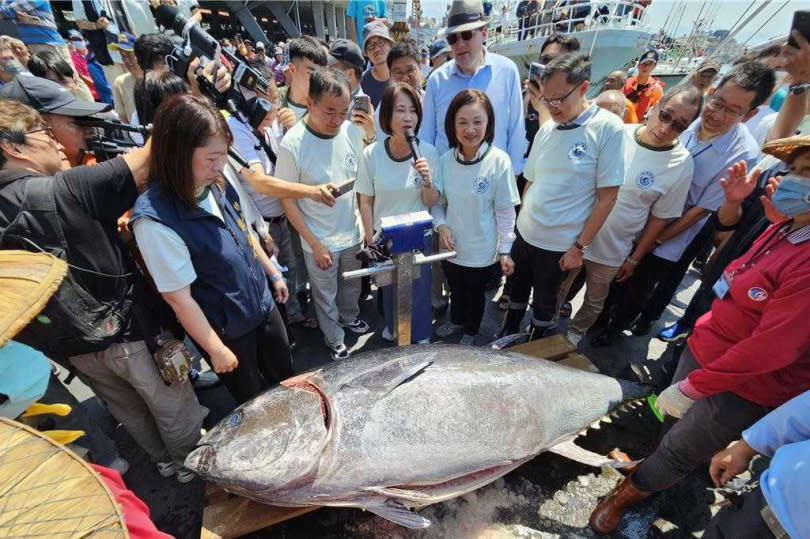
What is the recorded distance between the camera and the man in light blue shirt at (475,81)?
A: 3.28m

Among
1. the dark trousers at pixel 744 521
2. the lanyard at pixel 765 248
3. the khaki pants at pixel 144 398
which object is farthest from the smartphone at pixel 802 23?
the khaki pants at pixel 144 398

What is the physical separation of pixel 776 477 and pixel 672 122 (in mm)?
2311

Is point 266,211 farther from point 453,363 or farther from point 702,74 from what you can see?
point 702,74

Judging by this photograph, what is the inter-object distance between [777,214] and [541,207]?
129 centimetres

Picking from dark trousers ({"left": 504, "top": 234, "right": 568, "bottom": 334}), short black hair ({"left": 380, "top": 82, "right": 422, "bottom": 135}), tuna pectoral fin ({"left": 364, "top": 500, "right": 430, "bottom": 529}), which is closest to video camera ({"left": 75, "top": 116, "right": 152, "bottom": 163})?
short black hair ({"left": 380, "top": 82, "right": 422, "bottom": 135})

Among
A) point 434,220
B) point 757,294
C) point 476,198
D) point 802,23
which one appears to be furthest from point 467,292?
point 802,23

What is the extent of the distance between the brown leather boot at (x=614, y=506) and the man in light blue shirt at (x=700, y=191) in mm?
1767

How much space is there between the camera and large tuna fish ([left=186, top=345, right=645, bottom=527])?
5.05 feet

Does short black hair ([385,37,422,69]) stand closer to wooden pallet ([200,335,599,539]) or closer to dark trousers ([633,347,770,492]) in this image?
dark trousers ([633,347,770,492])

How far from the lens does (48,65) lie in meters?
3.80

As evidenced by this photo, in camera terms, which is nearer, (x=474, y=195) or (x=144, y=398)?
(x=144, y=398)

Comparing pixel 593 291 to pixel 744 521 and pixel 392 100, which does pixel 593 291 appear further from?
pixel 392 100

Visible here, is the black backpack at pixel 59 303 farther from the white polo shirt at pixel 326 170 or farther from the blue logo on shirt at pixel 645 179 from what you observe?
the blue logo on shirt at pixel 645 179

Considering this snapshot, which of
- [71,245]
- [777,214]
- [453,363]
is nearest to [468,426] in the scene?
[453,363]
